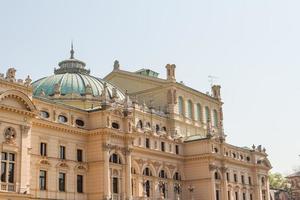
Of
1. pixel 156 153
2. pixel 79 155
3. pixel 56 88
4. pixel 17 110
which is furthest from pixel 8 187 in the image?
pixel 156 153

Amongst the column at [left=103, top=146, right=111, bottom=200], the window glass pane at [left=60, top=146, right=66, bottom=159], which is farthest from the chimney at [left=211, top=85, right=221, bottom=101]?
the window glass pane at [left=60, top=146, right=66, bottom=159]

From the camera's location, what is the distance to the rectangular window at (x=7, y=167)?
177 ft

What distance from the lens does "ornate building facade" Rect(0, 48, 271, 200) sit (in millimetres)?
56719

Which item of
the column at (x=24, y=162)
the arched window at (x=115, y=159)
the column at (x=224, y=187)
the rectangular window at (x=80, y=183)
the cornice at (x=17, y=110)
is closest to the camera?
the cornice at (x=17, y=110)

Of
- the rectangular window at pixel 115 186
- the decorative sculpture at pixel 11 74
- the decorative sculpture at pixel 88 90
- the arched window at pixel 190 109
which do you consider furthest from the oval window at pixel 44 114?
the arched window at pixel 190 109

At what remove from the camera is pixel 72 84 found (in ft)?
260

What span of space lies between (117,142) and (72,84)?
48.5 feet

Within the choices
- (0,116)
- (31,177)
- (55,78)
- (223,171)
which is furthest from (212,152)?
(0,116)

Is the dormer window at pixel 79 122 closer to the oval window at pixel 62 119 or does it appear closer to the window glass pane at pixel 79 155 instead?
the oval window at pixel 62 119

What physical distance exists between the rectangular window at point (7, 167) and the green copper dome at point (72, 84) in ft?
72.4

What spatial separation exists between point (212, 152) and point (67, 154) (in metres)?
28.8

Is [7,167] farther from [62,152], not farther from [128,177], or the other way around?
[128,177]

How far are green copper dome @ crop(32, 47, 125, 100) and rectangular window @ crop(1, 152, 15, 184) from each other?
72.4ft

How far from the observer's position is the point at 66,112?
65875 mm
